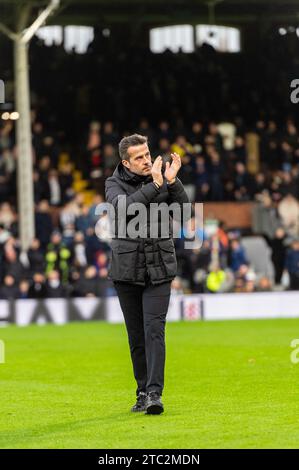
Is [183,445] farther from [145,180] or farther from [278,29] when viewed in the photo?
[278,29]

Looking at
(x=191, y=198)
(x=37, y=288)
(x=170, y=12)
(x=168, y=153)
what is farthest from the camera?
(x=170, y=12)

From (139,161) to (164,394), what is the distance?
2.81 meters

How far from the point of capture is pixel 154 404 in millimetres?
10586

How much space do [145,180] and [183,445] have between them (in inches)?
102

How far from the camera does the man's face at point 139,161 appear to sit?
10.6 meters

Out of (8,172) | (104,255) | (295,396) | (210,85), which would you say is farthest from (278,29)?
(295,396)

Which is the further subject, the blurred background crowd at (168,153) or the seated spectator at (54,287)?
the blurred background crowd at (168,153)

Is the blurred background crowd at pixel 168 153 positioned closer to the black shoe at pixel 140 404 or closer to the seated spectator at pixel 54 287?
the seated spectator at pixel 54 287

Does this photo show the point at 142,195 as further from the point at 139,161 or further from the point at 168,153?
the point at 168,153

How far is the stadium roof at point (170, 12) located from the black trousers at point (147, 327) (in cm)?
2592

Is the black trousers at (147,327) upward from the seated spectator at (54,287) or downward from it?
upward

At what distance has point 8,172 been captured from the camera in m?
32.8

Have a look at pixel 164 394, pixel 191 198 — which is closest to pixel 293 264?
pixel 191 198

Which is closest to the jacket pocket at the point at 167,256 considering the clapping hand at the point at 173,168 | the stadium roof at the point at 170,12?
the clapping hand at the point at 173,168
